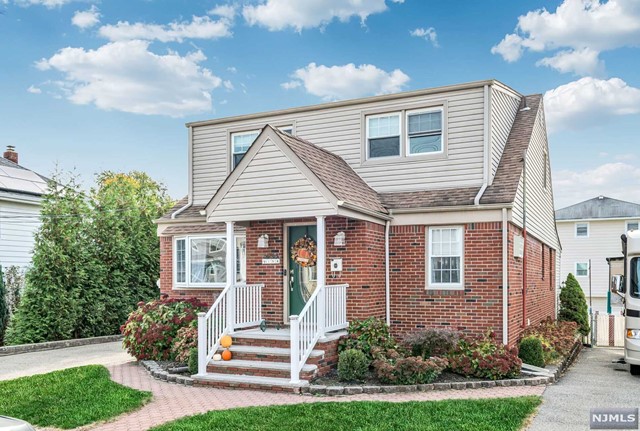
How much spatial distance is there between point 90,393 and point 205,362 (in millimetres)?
2169

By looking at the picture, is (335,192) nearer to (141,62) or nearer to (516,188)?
(516,188)

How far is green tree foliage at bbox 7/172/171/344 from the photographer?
1611 cm

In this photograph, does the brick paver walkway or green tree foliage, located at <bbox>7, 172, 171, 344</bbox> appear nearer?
the brick paver walkway

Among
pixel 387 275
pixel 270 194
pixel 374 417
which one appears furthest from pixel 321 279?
pixel 374 417

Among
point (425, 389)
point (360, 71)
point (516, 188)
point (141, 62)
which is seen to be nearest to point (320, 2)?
point (360, 71)

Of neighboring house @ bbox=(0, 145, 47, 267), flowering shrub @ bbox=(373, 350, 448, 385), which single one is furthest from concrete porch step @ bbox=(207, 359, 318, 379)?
neighboring house @ bbox=(0, 145, 47, 267)

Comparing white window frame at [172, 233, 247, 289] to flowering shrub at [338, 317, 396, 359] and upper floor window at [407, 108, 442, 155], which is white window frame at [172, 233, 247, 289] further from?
upper floor window at [407, 108, 442, 155]

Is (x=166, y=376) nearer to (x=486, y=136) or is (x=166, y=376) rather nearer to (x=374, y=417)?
(x=374, y=417)

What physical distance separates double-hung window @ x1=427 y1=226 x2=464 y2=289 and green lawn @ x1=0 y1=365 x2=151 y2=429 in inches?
246

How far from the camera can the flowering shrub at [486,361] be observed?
10.2 m

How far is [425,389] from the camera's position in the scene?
9.70 m

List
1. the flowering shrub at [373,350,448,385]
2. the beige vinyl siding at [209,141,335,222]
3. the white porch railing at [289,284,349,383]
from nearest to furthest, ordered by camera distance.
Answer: the flowering shrub at [373,350,448,385] < the white porch railing at [289,284,349,383] < the beige vinyl siding at [209,141,335,222]

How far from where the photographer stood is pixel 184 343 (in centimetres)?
1216

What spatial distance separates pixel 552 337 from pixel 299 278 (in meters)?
6.40
